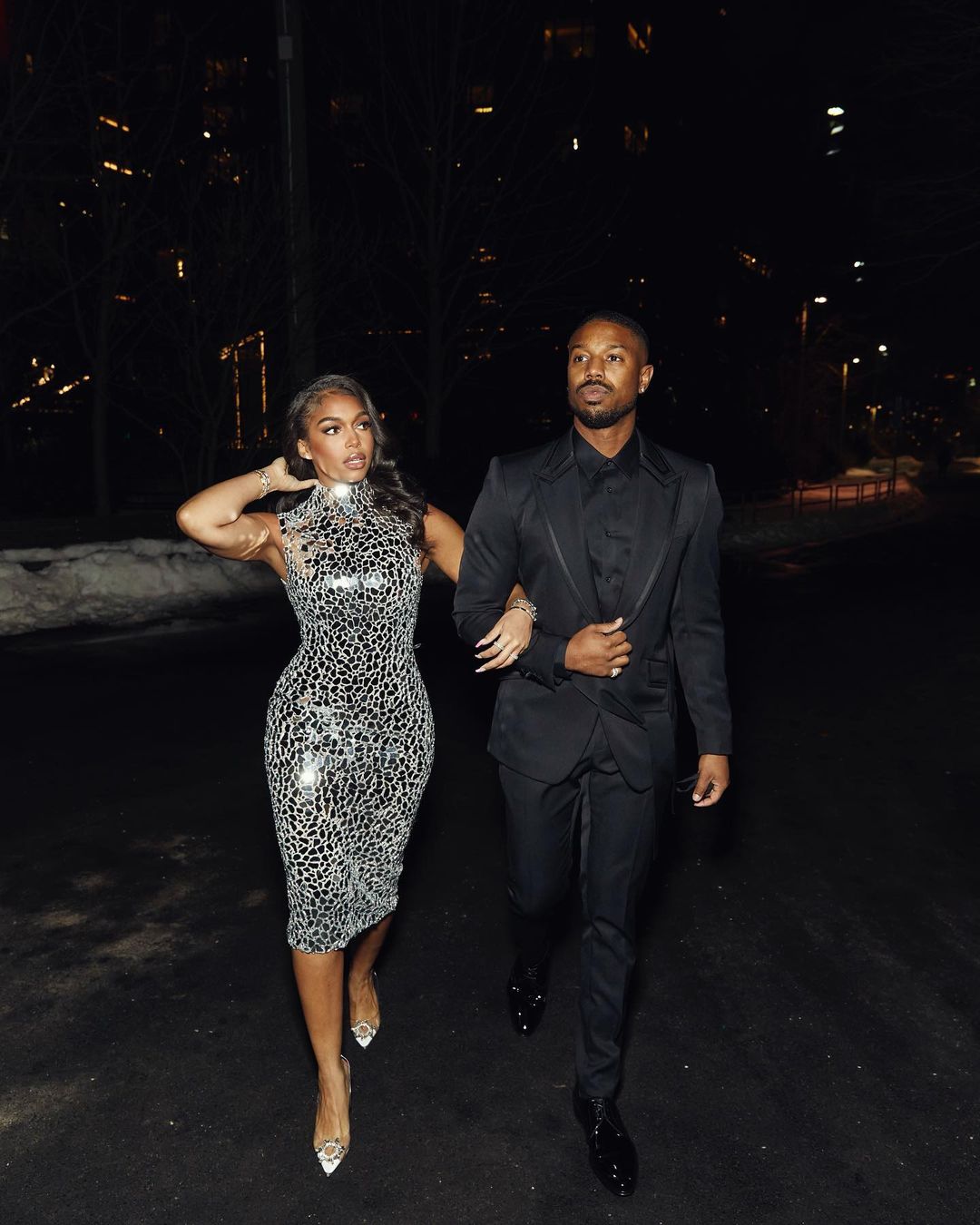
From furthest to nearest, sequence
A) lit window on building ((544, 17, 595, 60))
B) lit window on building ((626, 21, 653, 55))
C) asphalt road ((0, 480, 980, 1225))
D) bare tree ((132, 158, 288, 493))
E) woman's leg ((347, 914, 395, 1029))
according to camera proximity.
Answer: lit window on building ((626, 21, 653, 55))
lit window on building ((544, 17, 595, 60))
bare tree ((132, 158, 288, 493))
woman's leg ((347, 914, 395, 1029))
asphalt road ((0, 480, 980, 1225))

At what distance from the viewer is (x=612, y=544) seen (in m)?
3.24

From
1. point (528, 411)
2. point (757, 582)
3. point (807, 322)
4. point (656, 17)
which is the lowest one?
point (757, 582)

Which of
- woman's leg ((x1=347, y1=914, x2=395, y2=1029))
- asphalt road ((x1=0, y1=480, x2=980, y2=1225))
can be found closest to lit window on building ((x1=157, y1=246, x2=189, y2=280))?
asphalt road ((x1=0, y1=480, x2=980, y2=1225))

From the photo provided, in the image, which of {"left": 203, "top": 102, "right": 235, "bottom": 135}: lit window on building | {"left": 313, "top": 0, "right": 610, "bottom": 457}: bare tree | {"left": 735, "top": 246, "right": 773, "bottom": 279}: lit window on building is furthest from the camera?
{"left": 735, "top": 246, "right": 773, "bottom": 279}: lit window on building

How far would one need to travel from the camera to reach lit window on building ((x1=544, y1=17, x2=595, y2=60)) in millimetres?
42750

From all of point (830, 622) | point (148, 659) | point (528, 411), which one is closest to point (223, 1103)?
point (148, 659)

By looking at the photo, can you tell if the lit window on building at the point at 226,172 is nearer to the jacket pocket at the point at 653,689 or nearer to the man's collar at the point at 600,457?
the man's collar at the point at 600,457

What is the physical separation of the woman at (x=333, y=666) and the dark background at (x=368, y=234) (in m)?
11.5

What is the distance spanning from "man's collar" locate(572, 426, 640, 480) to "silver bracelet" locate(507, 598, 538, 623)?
1.39ft

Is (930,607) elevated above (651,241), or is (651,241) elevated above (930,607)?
(651,241)

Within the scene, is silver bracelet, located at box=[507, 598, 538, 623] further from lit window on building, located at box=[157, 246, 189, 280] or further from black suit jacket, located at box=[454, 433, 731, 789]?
lit window on building, located at box=[157, 246, 189, 280]

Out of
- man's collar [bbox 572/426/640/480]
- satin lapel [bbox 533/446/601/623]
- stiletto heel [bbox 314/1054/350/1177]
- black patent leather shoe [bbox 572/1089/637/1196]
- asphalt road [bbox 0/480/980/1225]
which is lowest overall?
asphalt road [bbox 0/480/980/1225]

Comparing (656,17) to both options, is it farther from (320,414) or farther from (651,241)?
(320,414)

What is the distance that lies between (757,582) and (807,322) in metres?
35.0
